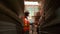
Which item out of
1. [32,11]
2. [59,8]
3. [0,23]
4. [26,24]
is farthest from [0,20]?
[32,11]

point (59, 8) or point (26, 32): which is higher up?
point (59, 8)

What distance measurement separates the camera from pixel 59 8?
2.38 ft

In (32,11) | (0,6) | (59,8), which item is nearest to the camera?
(0,6)

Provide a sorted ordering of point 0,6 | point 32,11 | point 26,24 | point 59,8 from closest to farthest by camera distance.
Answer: point 0,6 < point 59,8 < point 26,24 < point 32,11

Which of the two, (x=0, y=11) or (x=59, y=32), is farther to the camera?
(x=59, y=32)

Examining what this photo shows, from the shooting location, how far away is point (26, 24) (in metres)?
3.66

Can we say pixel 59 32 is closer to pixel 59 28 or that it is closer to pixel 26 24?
pixel 59 28

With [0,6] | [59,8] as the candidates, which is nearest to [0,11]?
[0,6]

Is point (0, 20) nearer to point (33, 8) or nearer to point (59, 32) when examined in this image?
point (59, 32)

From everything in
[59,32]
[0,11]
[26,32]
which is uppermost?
[0,11]

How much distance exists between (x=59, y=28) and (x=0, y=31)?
29 centimetres

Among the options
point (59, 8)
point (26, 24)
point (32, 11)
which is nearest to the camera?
point (59, 8)

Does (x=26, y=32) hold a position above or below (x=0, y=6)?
below

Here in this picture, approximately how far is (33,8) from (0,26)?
611cm
